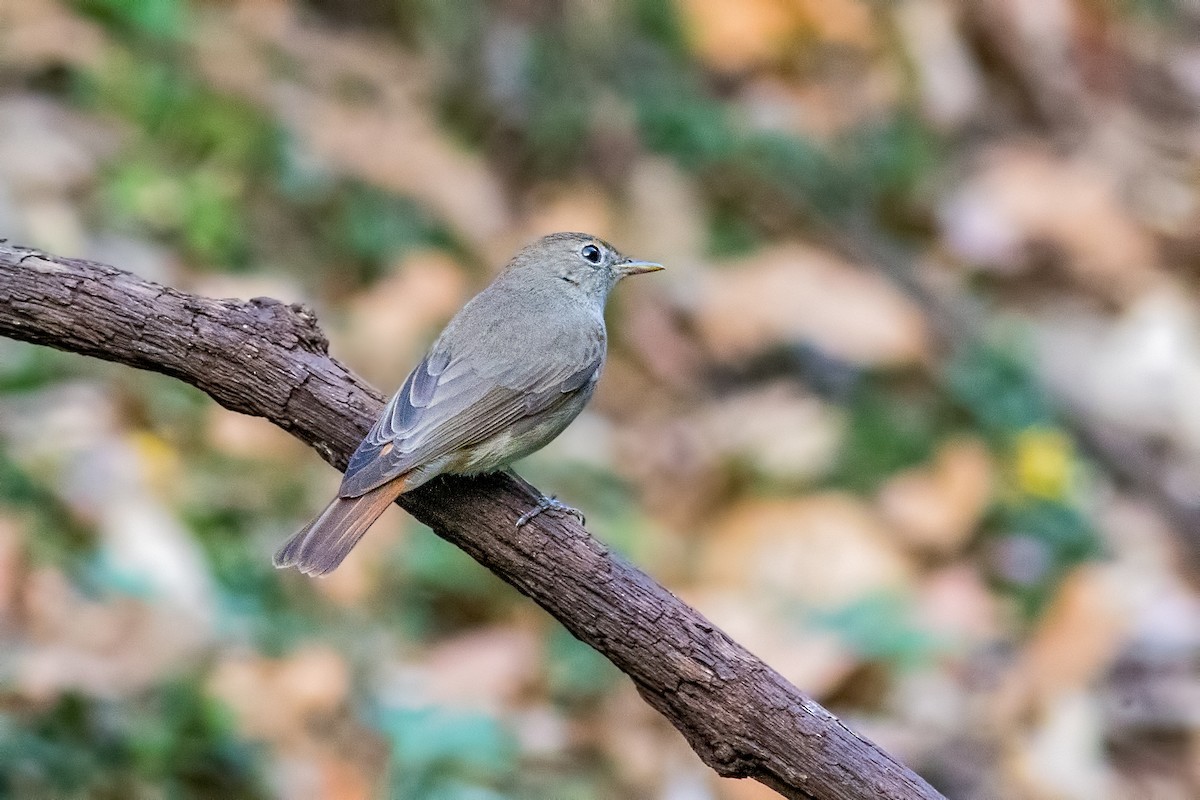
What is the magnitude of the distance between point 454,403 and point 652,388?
3690mm

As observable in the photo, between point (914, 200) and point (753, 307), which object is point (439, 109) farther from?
point (914, 200)

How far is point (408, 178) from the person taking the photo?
25.5ft

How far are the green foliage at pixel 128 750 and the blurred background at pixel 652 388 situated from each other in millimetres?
11

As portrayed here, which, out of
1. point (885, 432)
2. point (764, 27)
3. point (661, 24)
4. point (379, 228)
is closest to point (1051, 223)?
point (764, 27)

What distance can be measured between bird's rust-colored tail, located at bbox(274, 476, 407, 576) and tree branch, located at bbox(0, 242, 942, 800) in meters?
0.14

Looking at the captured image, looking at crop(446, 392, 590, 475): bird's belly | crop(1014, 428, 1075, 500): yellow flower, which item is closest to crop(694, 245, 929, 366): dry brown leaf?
crop(1014, 428, 1075, 500): yellow flower

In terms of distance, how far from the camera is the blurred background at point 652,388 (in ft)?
15.9

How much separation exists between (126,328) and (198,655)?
1.52 meters

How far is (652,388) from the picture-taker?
7789 millimetres

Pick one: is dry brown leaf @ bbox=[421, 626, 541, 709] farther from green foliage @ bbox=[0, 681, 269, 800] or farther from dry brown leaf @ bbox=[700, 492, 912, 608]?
dry brown leaf @ bbox=[700, 492, 912, 608]

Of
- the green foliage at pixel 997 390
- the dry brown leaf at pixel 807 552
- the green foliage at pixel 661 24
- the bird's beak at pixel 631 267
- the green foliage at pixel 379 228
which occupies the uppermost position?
the green foliage at pixel 661 24

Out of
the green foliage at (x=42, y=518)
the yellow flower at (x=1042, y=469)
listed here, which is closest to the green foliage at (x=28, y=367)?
the green foliage at (x=42, y=518)

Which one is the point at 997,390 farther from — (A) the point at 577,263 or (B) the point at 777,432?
(A) the point at 577,263

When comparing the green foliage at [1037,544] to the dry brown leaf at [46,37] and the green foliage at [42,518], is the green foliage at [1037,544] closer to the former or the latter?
the green foliage at [42,518]
